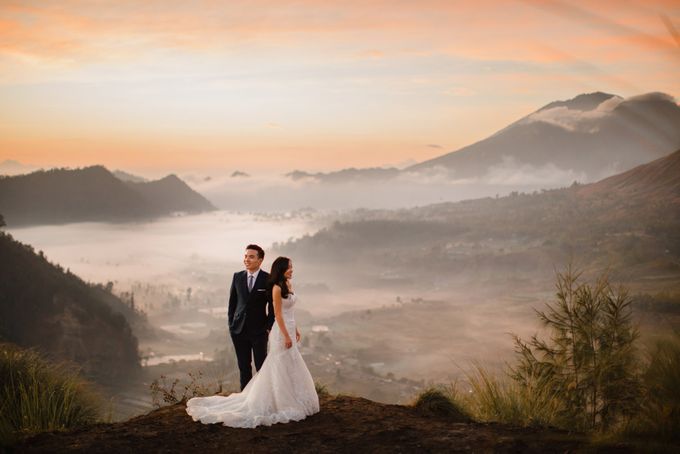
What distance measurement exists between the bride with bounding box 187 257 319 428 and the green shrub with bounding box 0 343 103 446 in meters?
2.34

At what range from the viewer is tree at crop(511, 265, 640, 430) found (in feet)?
39.9

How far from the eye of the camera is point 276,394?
1088 centimetres

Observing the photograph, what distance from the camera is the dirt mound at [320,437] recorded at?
30.2 ft

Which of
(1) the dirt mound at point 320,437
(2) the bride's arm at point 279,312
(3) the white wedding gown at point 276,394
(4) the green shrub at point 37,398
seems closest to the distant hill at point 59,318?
(4) the green shrub at point 37,398

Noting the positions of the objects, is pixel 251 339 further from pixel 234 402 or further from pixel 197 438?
pixel 197 438

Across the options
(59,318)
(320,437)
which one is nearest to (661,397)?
(320,437)

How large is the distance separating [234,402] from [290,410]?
1190 mm

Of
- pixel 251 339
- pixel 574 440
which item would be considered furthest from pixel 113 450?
pixel 574 440

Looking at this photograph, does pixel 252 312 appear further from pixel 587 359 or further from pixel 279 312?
pixel 587 359

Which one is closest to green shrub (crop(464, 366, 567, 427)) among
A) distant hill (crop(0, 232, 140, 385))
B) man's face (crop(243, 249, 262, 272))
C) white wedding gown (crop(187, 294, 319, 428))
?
white wedding gown (crop(187, 294, 319, 428))

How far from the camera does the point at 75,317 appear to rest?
553 feet

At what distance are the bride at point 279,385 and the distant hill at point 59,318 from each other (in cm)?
16124

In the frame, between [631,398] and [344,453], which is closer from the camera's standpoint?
[344,453]

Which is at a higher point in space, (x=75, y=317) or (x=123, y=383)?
(x=75, y=317)
